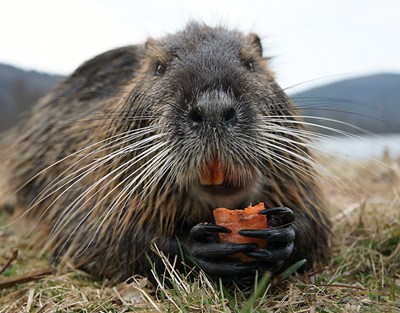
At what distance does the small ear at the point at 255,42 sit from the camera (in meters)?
2.75

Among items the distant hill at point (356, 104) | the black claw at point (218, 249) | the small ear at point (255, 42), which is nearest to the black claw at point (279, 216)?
the black claw at point (218, 249)

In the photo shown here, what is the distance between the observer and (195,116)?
6.36 ft

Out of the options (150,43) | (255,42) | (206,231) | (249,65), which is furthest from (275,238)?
(150,43)

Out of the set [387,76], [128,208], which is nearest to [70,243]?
[128,208]

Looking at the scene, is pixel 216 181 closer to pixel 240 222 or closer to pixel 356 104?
pixel 240 222

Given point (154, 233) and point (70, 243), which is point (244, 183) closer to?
point (154, 233)

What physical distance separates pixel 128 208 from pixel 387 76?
103 inches

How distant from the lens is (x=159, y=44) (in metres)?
2.74

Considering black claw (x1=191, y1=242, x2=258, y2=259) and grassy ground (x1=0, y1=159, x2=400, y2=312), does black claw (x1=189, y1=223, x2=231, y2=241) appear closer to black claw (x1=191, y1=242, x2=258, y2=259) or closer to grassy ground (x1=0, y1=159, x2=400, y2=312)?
black claw (x1=191, y1=242, x2=258, y2=259)

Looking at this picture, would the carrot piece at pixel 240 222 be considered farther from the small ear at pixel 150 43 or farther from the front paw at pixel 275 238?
the small ear at pixel 150 43

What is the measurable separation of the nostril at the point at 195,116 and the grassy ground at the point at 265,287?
0.56 metres

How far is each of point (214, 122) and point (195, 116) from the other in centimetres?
8

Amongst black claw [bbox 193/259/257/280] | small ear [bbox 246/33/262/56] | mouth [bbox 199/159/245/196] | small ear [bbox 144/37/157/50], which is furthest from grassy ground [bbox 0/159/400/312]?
small ear [bbox 144/37/157/50]

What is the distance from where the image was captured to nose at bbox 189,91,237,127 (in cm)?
189
